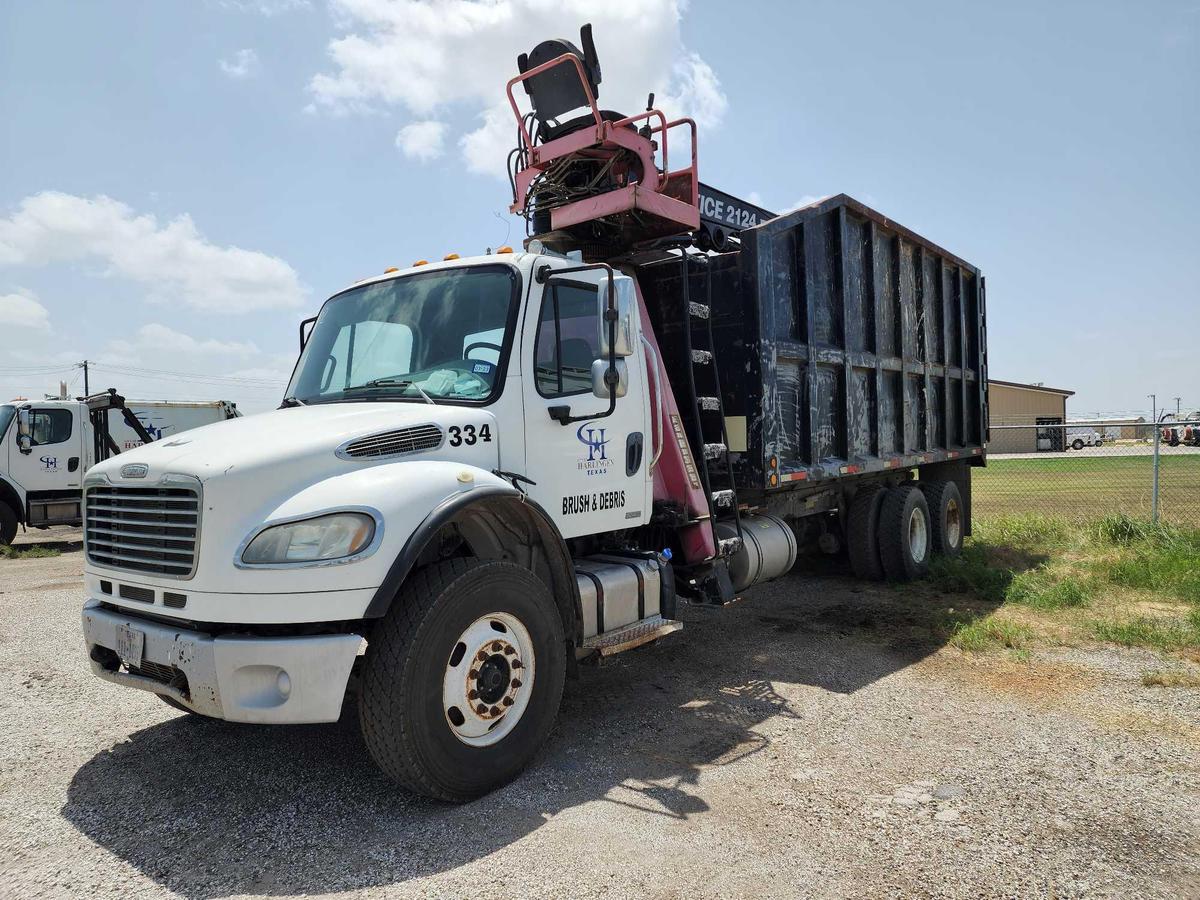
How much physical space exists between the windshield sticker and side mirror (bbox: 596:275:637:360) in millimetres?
290

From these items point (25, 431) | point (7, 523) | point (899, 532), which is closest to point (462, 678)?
point (899, 532)

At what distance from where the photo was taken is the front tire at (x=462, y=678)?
351cm

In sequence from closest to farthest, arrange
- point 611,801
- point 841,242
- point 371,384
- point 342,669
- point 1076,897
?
point 1076,897 < point 342,669 < point 611,801 < point 371,384 < point 841,242

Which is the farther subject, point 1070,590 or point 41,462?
point 41,462

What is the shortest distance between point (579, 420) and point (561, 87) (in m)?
2.93

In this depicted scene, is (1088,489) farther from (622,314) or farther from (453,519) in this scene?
(453,519)

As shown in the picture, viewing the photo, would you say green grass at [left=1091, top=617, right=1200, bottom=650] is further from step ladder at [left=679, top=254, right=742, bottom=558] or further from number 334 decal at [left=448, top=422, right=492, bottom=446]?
number 334 decal at [left=448, top=422, right=492, bottom=446]

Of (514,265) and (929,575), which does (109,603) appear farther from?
(929,575)

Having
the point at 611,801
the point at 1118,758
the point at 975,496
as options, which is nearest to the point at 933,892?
the point at 611,801

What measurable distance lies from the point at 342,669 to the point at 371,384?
5.58 feet

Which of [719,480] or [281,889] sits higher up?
[719,480]

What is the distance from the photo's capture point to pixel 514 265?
4.62 metres

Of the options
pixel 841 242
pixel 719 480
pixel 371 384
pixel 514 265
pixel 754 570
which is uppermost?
pixel 841 242

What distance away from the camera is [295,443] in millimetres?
3674
